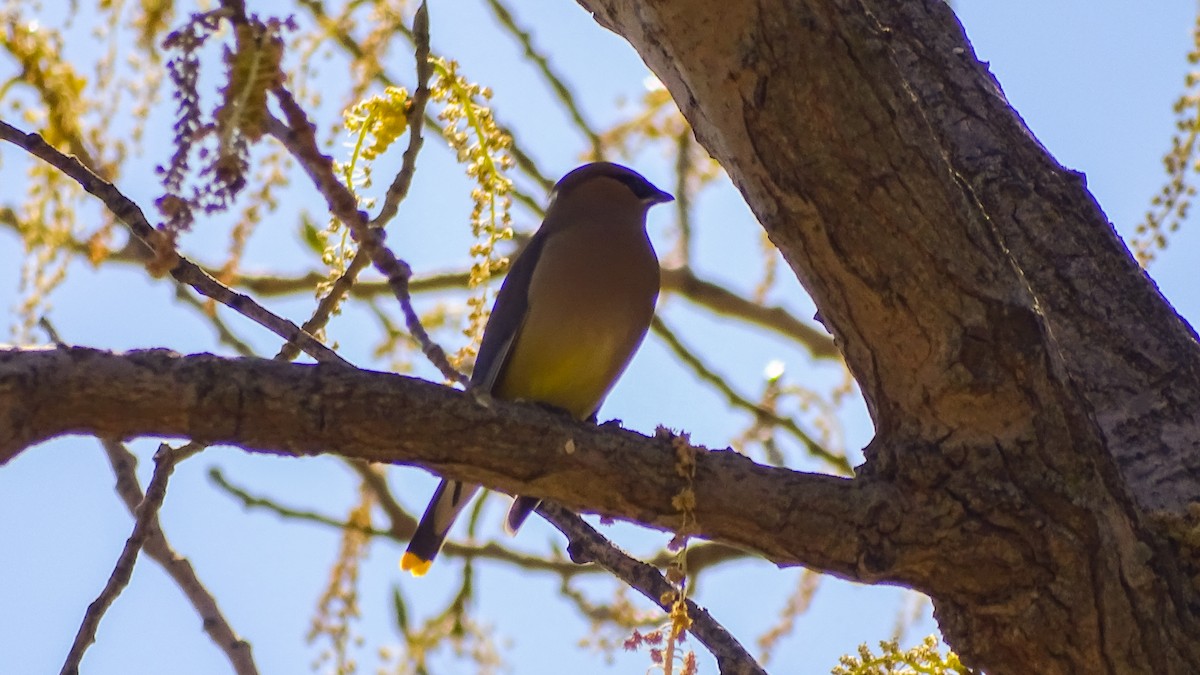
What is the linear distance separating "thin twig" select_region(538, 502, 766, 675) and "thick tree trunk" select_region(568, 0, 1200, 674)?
0.34 meters

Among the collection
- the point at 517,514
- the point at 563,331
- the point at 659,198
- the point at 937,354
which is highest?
the point at 659,198

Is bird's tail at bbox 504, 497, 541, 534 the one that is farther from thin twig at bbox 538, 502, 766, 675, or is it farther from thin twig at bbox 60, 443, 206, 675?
thin twig at bbox 60, 443, 206, 675

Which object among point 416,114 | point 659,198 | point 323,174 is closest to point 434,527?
point 659,198

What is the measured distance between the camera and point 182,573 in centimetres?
289

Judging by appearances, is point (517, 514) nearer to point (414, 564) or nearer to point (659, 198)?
point (414, 564)

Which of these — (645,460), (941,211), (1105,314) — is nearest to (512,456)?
(645,460)

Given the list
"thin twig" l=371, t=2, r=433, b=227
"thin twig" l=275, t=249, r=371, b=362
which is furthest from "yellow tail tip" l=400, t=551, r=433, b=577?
"thin twig" l=371, t=2, r=433, b=227

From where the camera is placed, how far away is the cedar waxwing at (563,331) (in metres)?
4.23

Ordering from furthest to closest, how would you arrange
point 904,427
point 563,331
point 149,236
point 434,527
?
point 434,527 < point 563,331 < point 904,427 < point 149,236

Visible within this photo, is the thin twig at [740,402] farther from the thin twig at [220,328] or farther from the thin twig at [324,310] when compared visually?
the thin twig at [324,310]

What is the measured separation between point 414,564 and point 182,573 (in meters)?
1.51

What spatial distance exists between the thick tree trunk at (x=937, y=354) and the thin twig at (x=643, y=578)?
13.3 inches

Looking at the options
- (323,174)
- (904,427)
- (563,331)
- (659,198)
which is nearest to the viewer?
(323,174)

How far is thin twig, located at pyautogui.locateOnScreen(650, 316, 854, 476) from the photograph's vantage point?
4688 mm
